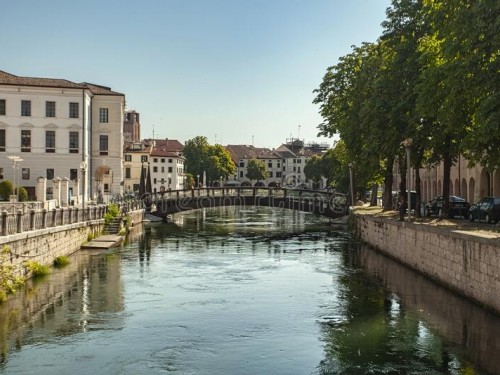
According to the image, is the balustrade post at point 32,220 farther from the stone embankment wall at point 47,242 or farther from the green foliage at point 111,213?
the green foliage at point 111,213

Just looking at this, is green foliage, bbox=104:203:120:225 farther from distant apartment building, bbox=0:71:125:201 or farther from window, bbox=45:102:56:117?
window, bbox=45:102:56:117

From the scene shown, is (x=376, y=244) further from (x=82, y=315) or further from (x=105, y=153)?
(x=105, y=153)

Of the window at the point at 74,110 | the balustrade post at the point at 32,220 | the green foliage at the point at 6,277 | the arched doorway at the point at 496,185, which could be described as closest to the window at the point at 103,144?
the window at the point at 74,110

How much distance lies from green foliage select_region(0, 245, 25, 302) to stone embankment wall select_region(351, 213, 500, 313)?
15.8 metres

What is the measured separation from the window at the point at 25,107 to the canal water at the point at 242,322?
103 feet

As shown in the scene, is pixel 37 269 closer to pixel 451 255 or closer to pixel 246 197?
pixel 451 255

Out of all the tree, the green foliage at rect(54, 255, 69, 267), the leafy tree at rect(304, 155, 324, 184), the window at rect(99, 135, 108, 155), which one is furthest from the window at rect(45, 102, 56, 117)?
the tree

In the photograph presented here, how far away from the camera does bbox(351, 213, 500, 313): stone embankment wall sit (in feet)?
59.6

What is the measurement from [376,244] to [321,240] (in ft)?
28.4

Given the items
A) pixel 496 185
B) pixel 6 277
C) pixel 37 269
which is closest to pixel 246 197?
pixel 496 185

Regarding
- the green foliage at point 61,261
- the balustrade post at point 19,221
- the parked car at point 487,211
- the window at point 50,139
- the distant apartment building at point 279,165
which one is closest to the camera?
the balustrade post at point 19,221

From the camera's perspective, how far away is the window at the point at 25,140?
58.8 meters

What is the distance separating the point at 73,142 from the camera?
60.1 meters

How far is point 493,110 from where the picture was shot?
59.4ft
